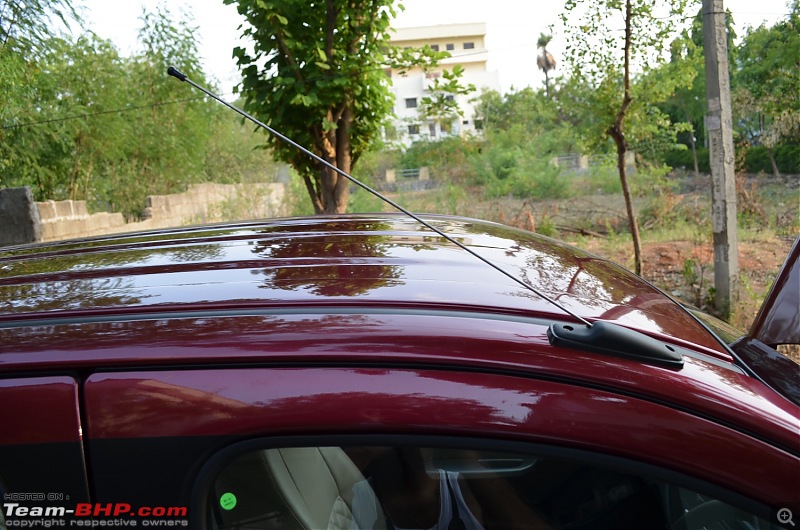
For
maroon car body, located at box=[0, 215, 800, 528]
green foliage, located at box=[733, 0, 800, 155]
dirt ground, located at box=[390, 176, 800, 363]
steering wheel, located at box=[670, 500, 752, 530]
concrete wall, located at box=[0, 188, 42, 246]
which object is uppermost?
Result: green foliage, located at box=[733, 0, 800, 155]

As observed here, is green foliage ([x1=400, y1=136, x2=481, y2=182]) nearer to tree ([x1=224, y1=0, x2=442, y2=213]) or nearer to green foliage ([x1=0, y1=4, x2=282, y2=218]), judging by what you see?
green foliage ([x1=0, y1=4, x2=282, y2=218])

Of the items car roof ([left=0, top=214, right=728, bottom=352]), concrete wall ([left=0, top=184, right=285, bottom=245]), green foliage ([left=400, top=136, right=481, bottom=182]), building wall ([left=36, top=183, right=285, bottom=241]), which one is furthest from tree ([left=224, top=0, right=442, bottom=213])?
green foliage ([left=400, top=136, right=481, bottom=182])

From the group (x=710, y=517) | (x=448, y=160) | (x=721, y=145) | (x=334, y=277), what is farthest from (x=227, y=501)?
(x=448, y=160)

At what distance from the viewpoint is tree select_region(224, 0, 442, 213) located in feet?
19.3

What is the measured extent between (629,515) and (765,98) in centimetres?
1172

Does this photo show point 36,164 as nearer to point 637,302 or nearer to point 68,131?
point 68,131

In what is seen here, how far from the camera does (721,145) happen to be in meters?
6.77

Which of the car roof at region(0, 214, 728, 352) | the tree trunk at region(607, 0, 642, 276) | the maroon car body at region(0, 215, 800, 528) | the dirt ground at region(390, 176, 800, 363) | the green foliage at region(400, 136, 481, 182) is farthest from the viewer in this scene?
the green foliage at region(400, 136, 481, 182)

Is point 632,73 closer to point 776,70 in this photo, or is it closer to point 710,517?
point 776,70

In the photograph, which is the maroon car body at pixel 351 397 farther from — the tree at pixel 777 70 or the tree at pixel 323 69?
the tree at pixel 777 70

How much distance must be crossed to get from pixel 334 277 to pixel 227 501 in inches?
19.6

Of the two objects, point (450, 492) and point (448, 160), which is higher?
point (448, 160)

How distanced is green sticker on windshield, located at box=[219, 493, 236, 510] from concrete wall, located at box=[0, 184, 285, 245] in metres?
7.03

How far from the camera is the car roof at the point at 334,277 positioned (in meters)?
1.27
